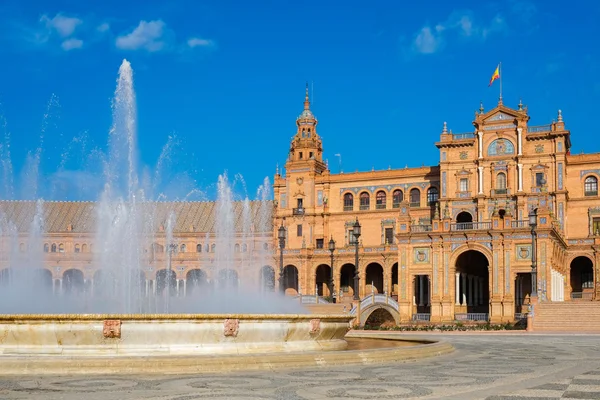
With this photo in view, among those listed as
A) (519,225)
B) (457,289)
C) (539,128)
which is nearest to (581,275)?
(539,128)

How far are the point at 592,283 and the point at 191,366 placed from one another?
191ft

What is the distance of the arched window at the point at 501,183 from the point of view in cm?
6856

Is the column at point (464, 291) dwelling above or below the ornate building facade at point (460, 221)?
below

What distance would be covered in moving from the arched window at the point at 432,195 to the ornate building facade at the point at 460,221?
96 mm

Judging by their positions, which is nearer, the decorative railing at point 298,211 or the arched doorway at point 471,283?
the arched doorway at point 471,283

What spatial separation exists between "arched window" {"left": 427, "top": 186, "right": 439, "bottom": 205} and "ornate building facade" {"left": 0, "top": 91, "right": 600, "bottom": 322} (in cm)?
10

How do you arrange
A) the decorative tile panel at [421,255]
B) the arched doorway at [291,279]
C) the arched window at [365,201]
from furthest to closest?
the arched doorway at [291,279]
the arched window at [365,201]
the decorative tile panel at [421,255]

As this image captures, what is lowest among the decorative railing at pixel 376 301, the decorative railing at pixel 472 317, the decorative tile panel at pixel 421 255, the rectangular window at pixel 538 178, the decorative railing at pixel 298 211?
the decorative railing at pixel 472 317

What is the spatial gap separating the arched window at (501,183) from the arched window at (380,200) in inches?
535

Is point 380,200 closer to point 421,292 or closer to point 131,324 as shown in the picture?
point 421,292

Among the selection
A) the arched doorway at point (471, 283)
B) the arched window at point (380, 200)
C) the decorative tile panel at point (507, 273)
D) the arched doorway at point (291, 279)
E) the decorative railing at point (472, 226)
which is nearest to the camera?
the decorative tile panel at point (507, 273)

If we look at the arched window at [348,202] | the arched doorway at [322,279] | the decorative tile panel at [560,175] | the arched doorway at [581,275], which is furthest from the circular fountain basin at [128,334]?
the arched window at [348,202]

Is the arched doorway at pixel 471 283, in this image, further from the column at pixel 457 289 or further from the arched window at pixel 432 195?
the arched window at pixel 432 195

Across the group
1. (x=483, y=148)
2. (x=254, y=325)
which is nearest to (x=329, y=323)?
(x=254, y=325)
